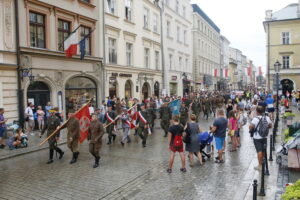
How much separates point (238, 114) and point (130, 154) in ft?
16.2

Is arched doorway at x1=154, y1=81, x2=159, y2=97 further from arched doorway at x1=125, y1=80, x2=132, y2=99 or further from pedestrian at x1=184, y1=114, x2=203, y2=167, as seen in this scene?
pedestrian at x1=184, y1=114, x2=203, y2=167

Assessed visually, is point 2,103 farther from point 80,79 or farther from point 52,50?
point 80,79

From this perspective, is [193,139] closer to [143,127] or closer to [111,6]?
[143,127]

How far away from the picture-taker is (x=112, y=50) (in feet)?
76.8

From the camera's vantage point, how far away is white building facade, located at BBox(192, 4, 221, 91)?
45.2 m

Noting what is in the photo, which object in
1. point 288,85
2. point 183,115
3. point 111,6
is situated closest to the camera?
point 183,115

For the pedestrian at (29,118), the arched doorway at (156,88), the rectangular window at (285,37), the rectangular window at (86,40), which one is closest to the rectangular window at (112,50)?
the rectangular window at (86,40)

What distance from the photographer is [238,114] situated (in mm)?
12609

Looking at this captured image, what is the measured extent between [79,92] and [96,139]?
11604 millimetres

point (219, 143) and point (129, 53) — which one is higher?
point (129, 53)

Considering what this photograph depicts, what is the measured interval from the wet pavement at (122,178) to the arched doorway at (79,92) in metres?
8.43

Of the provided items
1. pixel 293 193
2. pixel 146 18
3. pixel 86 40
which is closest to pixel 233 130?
pixel 293 193

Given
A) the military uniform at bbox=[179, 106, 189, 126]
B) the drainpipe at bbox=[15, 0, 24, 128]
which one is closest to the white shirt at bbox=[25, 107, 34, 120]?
the drainpipe at bbox=[15, 0, 24, 128]

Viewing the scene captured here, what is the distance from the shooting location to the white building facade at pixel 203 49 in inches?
1780
